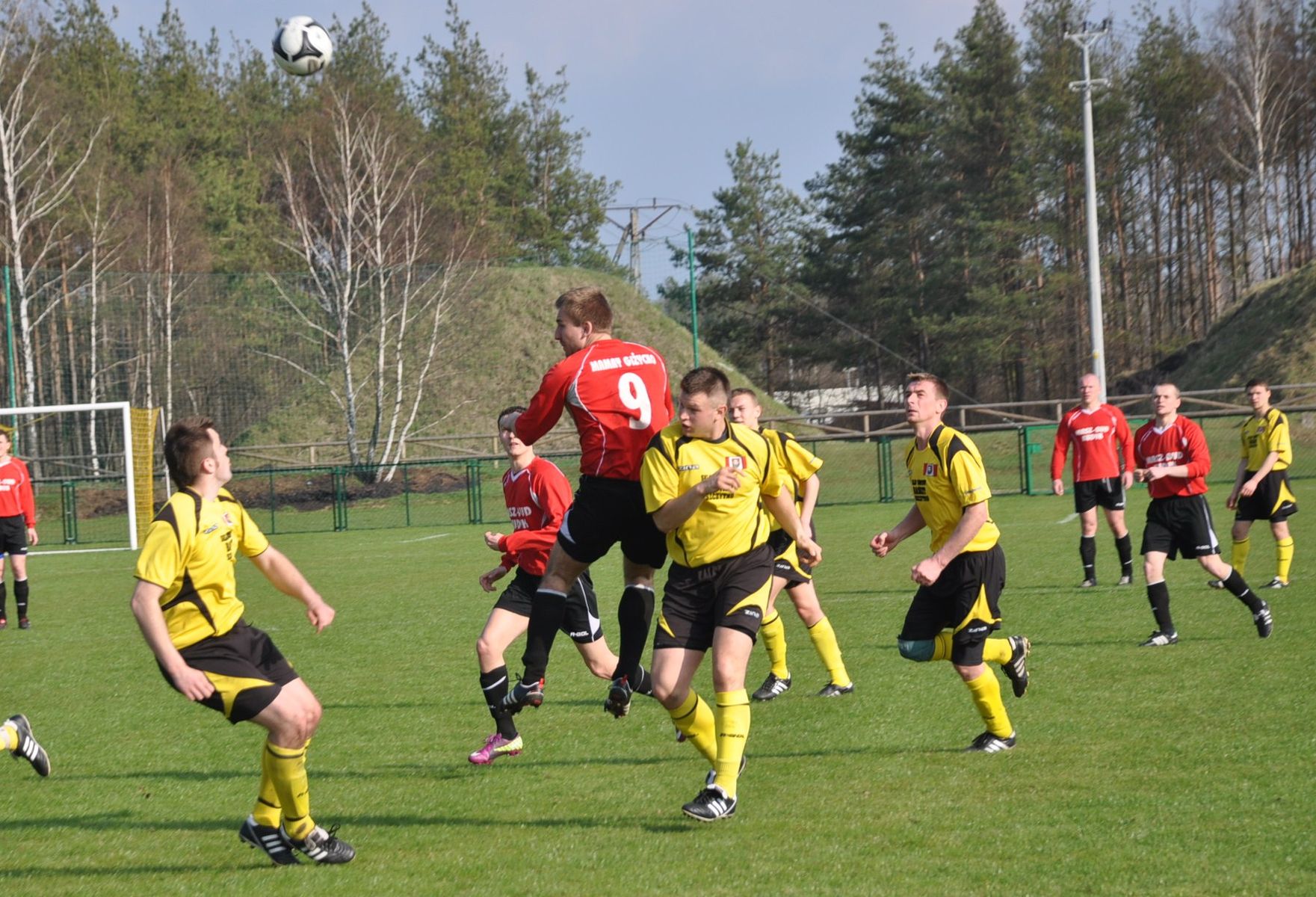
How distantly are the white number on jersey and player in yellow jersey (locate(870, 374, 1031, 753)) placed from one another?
53.0 inches

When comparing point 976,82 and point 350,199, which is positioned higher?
point 976,82

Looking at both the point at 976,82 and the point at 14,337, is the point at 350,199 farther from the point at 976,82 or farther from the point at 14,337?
the point at 976,82

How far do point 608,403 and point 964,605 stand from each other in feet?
6.68

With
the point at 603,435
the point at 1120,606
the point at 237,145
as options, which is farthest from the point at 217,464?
the point at 237,145

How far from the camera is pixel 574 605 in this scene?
22.3ft

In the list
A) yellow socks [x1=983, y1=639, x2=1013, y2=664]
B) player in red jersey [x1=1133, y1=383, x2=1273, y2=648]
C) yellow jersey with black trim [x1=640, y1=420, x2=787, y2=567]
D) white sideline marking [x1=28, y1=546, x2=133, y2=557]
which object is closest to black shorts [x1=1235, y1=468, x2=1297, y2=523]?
player in red jersey [x1=1133, y1=383, x2=1273, y2=648]

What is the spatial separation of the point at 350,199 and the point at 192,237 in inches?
341

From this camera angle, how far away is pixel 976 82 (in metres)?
45.3

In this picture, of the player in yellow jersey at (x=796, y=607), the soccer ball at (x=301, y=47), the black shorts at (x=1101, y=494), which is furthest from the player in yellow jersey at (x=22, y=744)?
the soccer ball at (x=301, y=47)

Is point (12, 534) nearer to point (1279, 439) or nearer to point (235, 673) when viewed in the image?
point (235, 673)

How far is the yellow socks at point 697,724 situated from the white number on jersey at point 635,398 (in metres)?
1.19

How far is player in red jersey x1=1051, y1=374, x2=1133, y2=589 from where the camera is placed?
42.5ft

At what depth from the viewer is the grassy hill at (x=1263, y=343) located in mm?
38812

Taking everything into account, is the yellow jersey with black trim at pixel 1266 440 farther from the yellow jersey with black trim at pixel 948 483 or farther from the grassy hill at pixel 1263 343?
the grassy hill at pixel 1263 343
